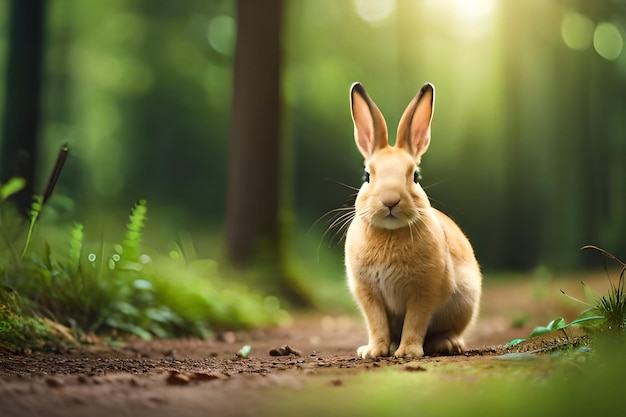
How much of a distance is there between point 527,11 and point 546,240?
4.92 meters

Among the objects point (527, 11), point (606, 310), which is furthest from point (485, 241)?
point (606, 310)

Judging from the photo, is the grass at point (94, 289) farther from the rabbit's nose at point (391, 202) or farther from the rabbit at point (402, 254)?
the rabbit's nose at point (391, 202)

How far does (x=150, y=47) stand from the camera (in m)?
22.8

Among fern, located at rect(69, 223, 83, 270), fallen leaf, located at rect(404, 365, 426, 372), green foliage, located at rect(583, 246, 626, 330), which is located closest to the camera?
fallen leaf, located at rect(404, 365, 426, 372)

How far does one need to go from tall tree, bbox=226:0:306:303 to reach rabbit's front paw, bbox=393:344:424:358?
19.0ft

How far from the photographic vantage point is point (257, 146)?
10117mm

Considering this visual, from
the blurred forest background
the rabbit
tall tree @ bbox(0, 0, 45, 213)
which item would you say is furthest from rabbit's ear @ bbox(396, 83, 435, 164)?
the blurred forest background

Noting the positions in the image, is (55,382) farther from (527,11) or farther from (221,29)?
(221,29)

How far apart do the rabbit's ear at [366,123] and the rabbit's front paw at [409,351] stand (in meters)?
1.10

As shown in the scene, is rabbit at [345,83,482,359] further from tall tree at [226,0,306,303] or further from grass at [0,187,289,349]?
tall tree at [226,0,306,303]

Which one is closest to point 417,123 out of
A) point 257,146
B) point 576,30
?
point 257,146

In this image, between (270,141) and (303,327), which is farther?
(270,141)

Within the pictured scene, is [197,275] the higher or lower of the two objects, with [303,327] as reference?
higher

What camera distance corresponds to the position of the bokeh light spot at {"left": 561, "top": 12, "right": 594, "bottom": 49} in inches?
593
